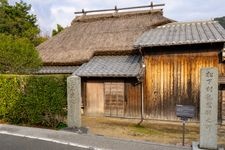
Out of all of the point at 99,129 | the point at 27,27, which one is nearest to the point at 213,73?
the point at 99,129

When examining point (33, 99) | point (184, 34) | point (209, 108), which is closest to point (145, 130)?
point (33, 99)

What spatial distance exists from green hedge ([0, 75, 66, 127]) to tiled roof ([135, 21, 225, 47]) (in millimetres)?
6312

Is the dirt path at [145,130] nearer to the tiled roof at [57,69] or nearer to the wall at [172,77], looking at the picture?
the wall at [172,77]

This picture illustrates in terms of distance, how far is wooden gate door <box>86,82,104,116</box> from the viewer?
17.9 metres

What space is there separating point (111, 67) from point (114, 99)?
1934 millimetres

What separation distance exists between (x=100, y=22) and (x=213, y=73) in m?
16.9

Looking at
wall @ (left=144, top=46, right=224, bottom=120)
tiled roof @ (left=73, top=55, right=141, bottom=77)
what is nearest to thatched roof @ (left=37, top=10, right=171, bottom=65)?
tiled roof @ (left=73, top=55, right=141, bottom=77)

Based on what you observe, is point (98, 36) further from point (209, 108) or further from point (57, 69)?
point (209, 108)

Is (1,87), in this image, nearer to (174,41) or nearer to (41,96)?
(41,96)

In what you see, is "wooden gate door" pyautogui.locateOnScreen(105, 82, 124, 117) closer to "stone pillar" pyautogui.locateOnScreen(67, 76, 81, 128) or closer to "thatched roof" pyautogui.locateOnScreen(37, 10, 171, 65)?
"thatched roof" pyautogui.locateOnScreen(37, 10, 171, 65)

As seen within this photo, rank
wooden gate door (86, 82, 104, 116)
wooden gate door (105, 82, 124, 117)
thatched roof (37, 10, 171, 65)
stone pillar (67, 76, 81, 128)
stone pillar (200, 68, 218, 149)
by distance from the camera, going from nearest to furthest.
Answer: stone pillar (200, 68, 218, 149) → stone pillar (67, 76, 81, 128) → wooden gate door (105, 82, 124, 117) → wooden gate door (86, 82, 104, 116) → thatched roof (37, 10, 171, 65)

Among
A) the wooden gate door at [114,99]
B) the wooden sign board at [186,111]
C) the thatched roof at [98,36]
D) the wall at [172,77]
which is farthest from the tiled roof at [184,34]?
the wooden sign board at [186,111]

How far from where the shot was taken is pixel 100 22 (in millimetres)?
24078

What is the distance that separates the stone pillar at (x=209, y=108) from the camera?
820 centimetres
